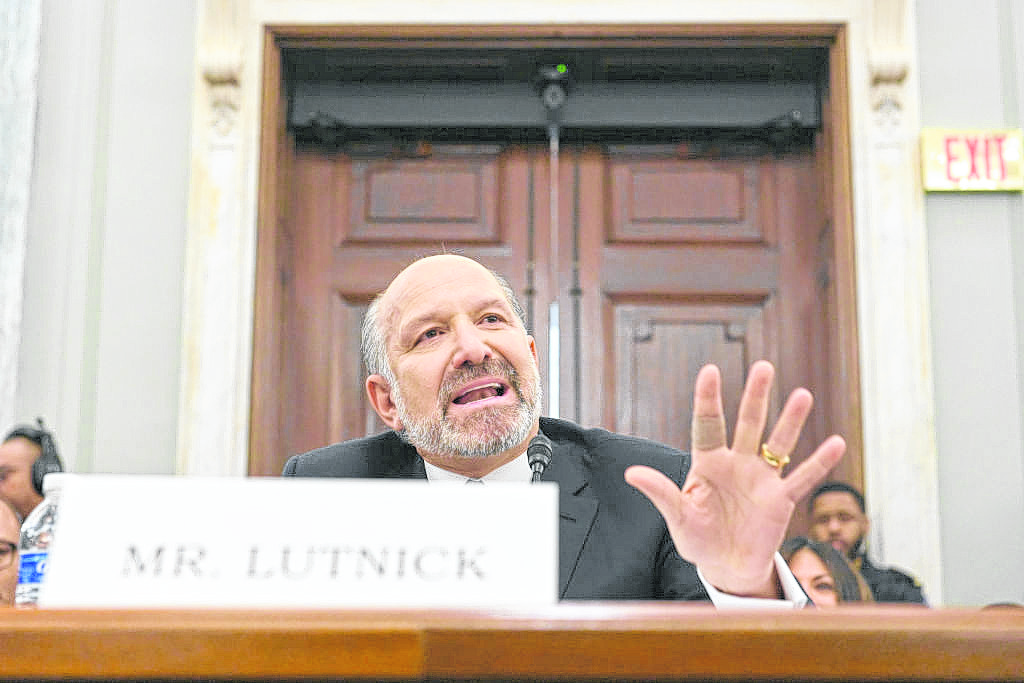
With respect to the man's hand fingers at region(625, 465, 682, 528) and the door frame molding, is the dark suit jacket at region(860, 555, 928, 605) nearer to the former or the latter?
the door frame molding

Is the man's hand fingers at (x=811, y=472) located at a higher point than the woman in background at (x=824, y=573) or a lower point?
higher

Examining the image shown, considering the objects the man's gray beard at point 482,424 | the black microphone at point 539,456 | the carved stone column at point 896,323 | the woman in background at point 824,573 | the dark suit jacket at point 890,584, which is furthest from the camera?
the carved stone column at point 896,323

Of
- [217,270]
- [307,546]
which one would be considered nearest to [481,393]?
[307,546]

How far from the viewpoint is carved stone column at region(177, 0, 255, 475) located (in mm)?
3758

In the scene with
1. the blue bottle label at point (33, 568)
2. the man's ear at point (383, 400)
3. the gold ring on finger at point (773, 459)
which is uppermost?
the man's ear at point (383, 400)

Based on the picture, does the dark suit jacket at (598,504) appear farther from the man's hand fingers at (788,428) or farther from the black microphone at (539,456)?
the man's hand fingers at (788,428)

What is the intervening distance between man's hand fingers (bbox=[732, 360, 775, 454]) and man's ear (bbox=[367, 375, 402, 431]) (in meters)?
1.06

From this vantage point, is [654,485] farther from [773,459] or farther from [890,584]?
[890,584]

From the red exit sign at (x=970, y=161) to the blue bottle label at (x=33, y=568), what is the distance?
3.21 meters

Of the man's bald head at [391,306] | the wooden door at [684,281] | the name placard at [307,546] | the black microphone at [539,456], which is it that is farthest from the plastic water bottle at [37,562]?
the wooden door at [684,281]

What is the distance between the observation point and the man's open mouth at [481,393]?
1943 millimetres

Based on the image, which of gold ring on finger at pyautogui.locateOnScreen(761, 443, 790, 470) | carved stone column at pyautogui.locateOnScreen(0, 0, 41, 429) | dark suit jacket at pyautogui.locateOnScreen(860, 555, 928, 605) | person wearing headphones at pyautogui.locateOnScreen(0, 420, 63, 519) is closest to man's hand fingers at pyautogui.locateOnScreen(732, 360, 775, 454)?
gold ring on finger at pyautogui.locateOnScreen(761, 443, 790, 470)

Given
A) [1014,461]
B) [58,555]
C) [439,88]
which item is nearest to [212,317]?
[439,88]

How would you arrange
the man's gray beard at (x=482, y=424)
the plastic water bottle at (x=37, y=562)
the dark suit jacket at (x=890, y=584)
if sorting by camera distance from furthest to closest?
the dark suit jacket at (x=890, y=584) < the man's gray beard at (x=482, y=424) < the plastic water bottle at (x=37, y=562)
